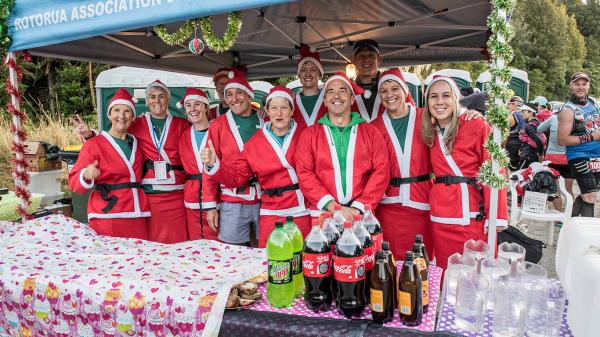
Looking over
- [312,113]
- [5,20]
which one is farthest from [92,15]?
[312,113]

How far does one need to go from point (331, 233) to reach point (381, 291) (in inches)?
14.5

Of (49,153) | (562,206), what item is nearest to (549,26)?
(562,206)

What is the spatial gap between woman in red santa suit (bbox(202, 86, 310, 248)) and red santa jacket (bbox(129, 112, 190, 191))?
682 mm

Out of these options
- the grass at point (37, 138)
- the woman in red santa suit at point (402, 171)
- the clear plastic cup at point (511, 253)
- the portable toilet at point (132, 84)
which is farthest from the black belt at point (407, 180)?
the grass at point (37, 138)

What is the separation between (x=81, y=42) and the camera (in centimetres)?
432

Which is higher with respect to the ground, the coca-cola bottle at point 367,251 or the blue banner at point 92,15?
the blue banner at point 92,15

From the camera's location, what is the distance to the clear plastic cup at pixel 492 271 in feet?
6.21

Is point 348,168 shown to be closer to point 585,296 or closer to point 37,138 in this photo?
point 585,296

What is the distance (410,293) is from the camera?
→ 176cm

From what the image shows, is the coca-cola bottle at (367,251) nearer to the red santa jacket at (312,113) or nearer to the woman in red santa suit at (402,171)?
the woman in red santa suit at (402,171)

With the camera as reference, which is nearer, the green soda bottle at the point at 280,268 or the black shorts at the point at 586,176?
the green soda bottle at the point at 280,268

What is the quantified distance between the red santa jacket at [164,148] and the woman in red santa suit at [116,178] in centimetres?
13

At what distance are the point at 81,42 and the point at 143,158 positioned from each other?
1.51m

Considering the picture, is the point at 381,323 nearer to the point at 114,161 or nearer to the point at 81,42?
the point at 114,161
